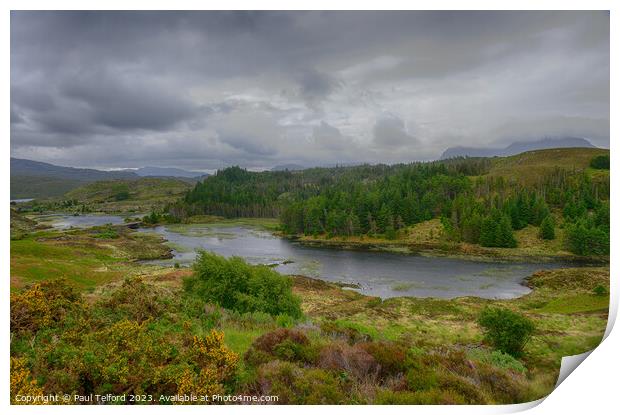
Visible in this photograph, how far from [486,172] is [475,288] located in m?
76.5

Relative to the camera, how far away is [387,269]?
31.6 m

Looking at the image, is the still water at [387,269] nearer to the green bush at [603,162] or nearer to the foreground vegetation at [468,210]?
the foreground vegetation at [468,210]

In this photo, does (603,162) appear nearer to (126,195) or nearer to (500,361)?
(500,361)

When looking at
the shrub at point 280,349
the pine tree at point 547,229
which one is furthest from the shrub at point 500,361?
the pine tree at point 547,229

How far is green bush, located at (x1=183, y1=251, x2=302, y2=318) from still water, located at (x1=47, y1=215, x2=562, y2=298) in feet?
43.2

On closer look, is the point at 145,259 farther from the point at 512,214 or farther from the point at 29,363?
the point at 512,214

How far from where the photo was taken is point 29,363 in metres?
5.17

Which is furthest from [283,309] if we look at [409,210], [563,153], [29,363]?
[563,153]

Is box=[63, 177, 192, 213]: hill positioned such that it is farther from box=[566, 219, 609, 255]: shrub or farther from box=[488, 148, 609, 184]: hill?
box=[566, 219, 609, 255]: shrub

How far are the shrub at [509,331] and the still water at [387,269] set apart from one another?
39.5 feet

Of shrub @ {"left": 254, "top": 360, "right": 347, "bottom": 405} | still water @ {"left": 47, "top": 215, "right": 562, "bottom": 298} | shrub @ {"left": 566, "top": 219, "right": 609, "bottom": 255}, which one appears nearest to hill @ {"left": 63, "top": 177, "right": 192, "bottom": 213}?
still water @ {"left": 47, "top": 215, "right": 562, "bottom": 298}

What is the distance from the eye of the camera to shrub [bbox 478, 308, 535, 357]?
10.2 meters

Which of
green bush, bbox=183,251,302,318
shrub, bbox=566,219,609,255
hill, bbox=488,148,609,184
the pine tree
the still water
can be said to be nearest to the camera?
green bush, bbox=183,251,302,318
